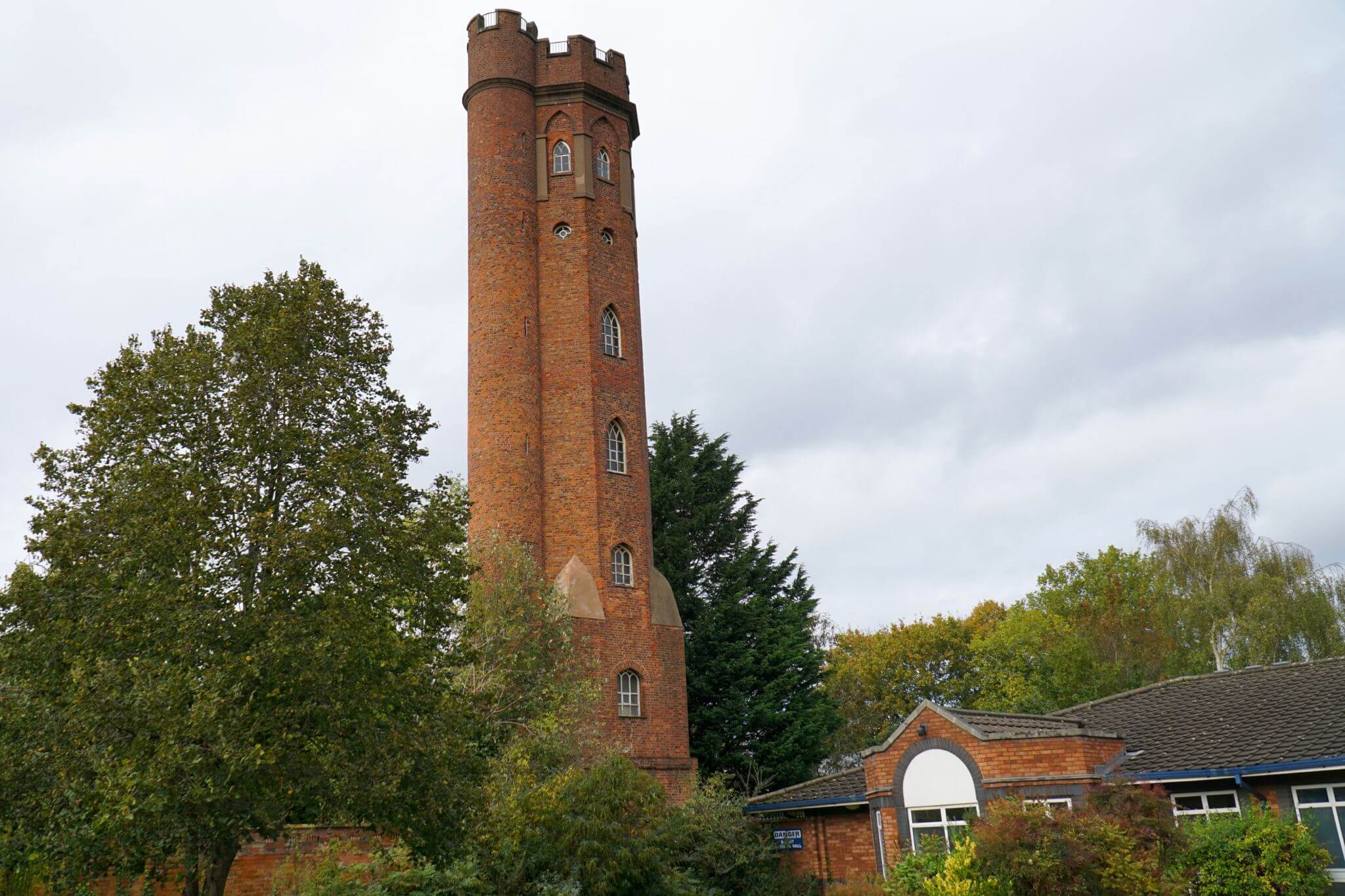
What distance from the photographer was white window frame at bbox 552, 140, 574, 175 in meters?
30.8

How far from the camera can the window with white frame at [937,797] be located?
19.3 m

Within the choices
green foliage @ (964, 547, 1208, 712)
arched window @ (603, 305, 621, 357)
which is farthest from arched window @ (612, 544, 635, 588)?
green foliage @ (964, 547, 1208, 712)

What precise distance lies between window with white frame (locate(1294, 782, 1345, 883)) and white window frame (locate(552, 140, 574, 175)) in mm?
23243

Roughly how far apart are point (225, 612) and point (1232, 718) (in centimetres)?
1800

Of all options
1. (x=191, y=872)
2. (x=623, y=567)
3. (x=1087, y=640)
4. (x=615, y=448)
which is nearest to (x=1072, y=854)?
(x=191, y=872)

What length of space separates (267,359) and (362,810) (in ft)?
18.3

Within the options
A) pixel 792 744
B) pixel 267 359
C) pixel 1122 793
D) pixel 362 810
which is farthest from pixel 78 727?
pixel 792 744

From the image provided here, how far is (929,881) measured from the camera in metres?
17.1

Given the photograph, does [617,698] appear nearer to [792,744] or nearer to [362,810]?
[792,744]

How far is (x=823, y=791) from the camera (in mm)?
24344

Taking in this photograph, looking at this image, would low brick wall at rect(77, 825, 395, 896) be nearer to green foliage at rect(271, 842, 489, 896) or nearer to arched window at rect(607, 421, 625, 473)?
green foliage at rect(271, 842, 489, 896)

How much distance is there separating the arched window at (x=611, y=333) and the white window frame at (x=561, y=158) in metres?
4.27

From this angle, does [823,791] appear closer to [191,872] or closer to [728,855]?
[728,855]

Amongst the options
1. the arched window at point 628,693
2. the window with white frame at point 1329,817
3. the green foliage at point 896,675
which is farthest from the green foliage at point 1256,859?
the green foliage at point 896,675
